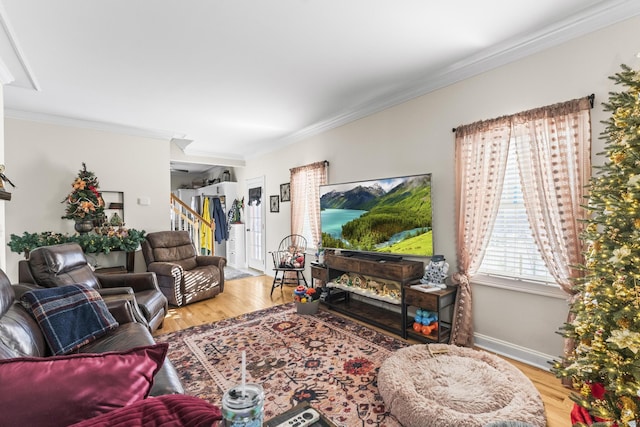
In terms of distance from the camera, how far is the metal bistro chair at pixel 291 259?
4.67 meters

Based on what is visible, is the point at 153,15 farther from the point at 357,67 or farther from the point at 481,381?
the point at 481,381

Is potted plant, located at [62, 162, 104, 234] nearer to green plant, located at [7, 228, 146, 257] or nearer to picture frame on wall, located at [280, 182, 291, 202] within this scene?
green plant, located at [7, 228, 146, 257]

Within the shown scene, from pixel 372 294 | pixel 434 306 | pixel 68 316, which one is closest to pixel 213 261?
pixel 372 294

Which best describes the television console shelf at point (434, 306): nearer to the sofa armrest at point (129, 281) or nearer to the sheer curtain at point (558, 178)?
the sheer curtain at point (558, 178)

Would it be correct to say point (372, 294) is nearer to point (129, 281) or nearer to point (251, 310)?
point (251, 310)

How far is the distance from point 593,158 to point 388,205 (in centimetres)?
172

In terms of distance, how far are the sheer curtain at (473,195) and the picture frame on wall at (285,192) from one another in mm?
3083

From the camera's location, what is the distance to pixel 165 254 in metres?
4.62

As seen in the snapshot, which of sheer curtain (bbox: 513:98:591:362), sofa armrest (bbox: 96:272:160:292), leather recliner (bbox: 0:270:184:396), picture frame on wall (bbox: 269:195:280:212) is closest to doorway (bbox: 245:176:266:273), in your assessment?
picture frame on wall (bbox: 269:195:280:212)

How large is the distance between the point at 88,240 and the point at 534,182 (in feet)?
16.3

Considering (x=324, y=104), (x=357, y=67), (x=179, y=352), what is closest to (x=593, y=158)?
(x=357, y=67)

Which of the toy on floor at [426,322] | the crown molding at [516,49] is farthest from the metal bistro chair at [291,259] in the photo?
the crown molding at [516,49]

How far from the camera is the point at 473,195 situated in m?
2.76

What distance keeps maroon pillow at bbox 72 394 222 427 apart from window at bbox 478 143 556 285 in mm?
2642
